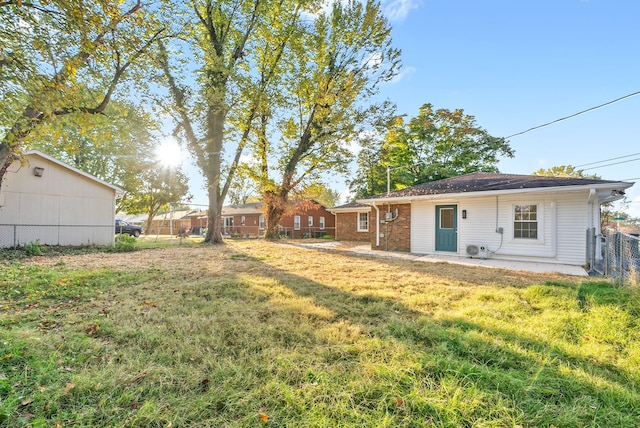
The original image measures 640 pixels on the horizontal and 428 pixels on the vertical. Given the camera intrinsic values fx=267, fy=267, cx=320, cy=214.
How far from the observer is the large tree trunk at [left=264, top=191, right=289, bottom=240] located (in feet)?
58.7

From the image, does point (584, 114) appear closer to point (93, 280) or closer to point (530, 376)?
point (530, 376)

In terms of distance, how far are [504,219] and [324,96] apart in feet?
38.0

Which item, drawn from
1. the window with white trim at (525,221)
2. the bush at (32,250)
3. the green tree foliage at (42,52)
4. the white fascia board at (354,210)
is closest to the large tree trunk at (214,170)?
the bush at (32,250)

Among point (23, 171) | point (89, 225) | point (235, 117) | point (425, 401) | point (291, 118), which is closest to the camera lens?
point (425, 401)

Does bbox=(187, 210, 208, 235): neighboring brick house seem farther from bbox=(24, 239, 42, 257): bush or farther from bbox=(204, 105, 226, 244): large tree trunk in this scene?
bbox=(24, 239, 42, 257): bush

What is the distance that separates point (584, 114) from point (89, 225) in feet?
69.8

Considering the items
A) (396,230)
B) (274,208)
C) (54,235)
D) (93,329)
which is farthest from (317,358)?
(274,208)

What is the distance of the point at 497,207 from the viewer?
32.2ft

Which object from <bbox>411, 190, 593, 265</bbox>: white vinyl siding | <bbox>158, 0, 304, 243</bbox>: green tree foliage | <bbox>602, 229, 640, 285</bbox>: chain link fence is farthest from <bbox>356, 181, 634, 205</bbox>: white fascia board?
<bbox>158, 0, 304, 243</bbox>: green tree foliage

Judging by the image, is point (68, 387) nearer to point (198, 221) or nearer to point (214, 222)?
point (214, 222)

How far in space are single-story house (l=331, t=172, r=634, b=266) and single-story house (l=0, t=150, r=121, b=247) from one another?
13867 mm

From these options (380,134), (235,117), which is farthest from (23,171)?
(380,134)

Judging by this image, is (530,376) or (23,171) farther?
(23,171)

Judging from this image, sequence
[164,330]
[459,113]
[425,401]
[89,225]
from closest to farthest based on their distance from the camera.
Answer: [425,401] < [164,330] < [89,225] < [459,113]
